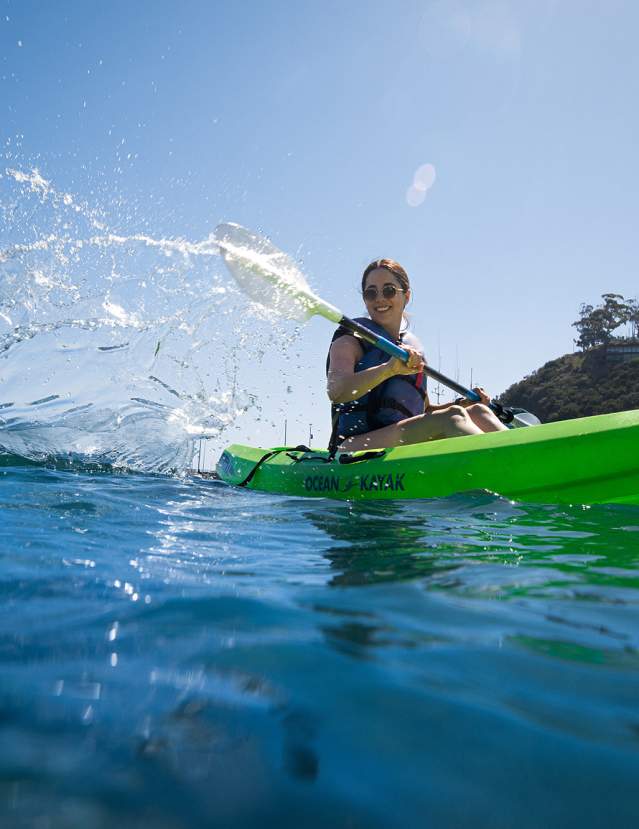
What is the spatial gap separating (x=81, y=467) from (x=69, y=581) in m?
5.17

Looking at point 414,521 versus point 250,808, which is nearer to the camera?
point 250,808

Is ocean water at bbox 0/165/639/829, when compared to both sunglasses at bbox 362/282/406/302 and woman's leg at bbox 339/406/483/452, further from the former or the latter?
sunglasses at bbox 362/282/406/302

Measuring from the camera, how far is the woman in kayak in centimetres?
468

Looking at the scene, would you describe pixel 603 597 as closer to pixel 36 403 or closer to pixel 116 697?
pixel 116 697

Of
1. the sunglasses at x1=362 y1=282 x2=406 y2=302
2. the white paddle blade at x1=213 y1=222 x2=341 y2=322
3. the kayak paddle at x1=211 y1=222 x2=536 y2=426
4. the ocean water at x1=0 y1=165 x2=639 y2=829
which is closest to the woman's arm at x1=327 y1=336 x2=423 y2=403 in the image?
the sunglasses at x1=362 y1=282 x2=406 y2=302

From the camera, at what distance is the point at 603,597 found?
5.30 ft

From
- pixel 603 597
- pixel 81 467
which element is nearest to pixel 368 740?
pixel 603 597

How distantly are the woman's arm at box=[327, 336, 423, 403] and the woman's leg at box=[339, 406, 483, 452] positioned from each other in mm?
359

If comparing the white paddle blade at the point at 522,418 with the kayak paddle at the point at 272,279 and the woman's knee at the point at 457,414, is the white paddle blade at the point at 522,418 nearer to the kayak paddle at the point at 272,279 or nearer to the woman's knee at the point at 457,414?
the kayak paddle at the point at 272,279

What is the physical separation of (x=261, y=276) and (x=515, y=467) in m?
3.10

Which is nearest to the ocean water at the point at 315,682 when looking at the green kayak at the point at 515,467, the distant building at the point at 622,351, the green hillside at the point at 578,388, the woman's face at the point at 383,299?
the green kayak at the point at 515,467

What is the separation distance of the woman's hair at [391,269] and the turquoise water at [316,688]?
10.9 feet

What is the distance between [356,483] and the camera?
175 inches

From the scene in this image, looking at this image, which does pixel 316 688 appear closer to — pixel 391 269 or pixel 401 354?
pixel 401 354
